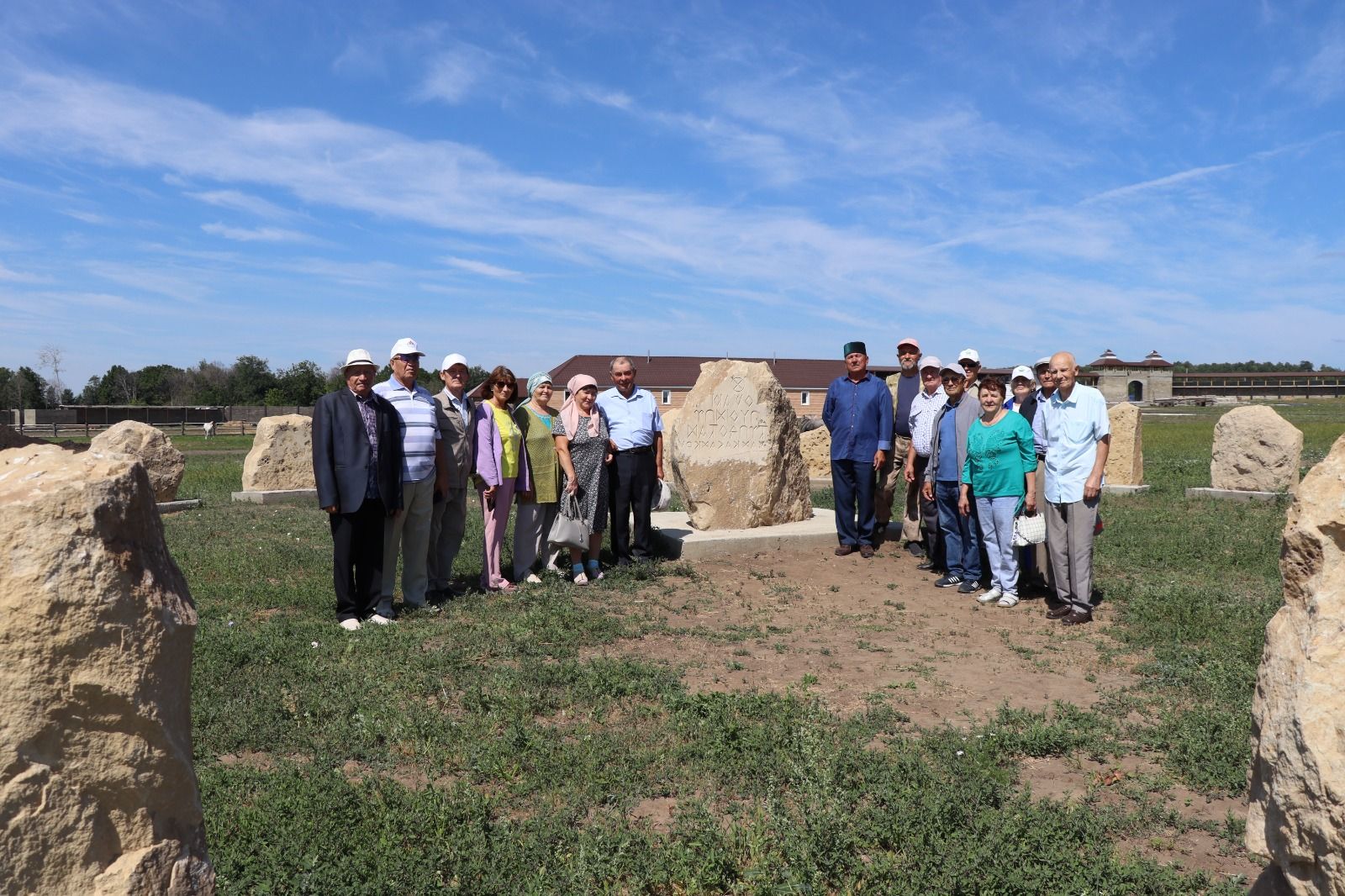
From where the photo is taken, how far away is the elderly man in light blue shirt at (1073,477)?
22.7ft

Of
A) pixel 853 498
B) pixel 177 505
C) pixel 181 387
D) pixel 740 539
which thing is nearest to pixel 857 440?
pixel 853 498

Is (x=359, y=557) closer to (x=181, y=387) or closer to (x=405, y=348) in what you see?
(x=405, y=348)

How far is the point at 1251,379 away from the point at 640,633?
275 ft

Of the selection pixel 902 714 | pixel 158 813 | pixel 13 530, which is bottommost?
pixel 902 714

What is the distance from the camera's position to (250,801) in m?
4.00

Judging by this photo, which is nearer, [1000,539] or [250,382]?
[1000,539]

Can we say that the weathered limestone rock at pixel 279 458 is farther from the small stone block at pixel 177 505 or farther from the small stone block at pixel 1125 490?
the small stone block at pixel 1125 490

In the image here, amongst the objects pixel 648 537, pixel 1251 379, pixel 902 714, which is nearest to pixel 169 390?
pixel 648 537

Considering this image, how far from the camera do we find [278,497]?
14.9 m

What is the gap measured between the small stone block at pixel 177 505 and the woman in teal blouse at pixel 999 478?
10793 millimetres

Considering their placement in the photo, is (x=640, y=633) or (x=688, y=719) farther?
(x=640, y=633)

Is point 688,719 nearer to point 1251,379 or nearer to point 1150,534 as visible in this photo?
point 1150,534

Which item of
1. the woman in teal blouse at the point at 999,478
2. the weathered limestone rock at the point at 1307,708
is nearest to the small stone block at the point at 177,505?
the woman in teal blouse at the point at 999,478

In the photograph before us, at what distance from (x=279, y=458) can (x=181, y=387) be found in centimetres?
6514
